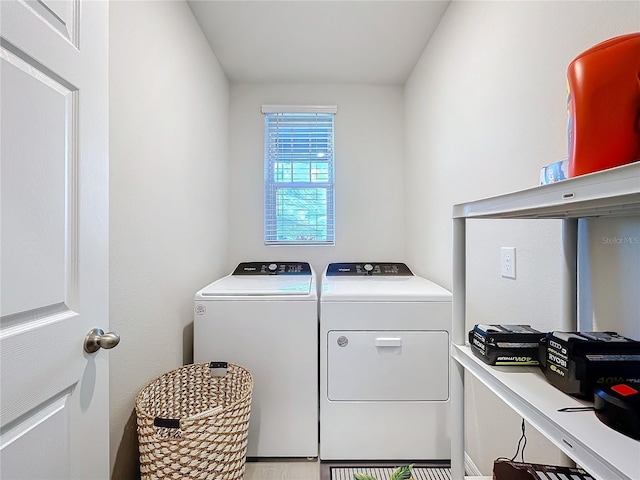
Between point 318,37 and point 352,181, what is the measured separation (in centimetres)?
112

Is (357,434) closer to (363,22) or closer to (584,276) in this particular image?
(584,276)

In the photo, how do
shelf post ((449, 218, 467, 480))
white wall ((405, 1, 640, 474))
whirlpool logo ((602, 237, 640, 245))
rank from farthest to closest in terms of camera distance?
shelf post ((449, 218, 467, 480)) → white wall ((405, 1, 640, 474)) → whirlpool logo ((602, 237, 640, 245))

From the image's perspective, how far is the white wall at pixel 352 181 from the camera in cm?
292

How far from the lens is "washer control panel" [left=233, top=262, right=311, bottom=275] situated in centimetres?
266

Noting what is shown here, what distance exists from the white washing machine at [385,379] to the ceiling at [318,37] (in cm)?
166

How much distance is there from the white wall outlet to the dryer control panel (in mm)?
1195

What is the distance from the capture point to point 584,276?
980 mm

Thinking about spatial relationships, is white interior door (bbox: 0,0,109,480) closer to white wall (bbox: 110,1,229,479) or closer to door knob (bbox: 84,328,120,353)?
door knob (bbox: 84,328,120,353)

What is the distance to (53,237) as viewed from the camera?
767mm

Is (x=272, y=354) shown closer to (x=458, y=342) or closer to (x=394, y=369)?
(x=394, y=369)

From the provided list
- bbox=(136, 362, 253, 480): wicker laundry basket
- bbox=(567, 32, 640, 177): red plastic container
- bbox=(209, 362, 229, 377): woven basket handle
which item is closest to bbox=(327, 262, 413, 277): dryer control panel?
bbox=(209, 362, 229, 377): woven basket handle

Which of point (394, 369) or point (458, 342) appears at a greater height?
point (458, 342)

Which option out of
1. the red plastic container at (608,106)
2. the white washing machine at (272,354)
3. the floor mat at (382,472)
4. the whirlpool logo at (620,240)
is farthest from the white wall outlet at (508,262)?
the floor mat at (382,472)

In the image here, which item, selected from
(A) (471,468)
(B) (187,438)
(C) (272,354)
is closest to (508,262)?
(A) (471,468)
